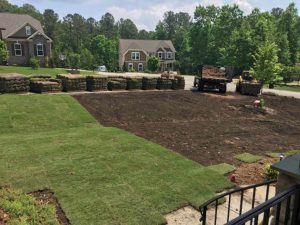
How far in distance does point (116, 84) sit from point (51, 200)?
17519mm

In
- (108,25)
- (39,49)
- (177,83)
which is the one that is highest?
(108,25)

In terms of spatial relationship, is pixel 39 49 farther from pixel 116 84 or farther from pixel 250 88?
pixel 250 88

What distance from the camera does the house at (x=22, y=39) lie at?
1788 inches

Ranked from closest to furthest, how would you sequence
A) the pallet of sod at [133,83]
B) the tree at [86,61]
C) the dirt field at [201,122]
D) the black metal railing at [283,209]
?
the black metal railing at [283,209] < the dirt field at [201,122] < the pallet of sod at [133,83] < the tree at [86,61]

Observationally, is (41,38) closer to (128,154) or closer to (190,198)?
(128,154)

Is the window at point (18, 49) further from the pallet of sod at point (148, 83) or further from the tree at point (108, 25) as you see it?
the tree at point (108, 25)

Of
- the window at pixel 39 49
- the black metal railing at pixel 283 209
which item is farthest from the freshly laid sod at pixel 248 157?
the window at pixel 39 49

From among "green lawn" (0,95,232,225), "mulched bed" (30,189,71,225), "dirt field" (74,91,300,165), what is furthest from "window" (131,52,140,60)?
"mulched bed" (30,189,71,225)

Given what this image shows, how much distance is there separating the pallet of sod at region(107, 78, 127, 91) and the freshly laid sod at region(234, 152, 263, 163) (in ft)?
47.9

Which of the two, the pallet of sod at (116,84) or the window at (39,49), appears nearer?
the pallet of sod at (116,84)

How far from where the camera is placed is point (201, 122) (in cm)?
1655

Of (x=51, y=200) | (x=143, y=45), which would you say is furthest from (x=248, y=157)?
(x=143, y=45)

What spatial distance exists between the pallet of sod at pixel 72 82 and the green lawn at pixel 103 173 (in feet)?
26.6

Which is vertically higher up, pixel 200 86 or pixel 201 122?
pixel 200 86
